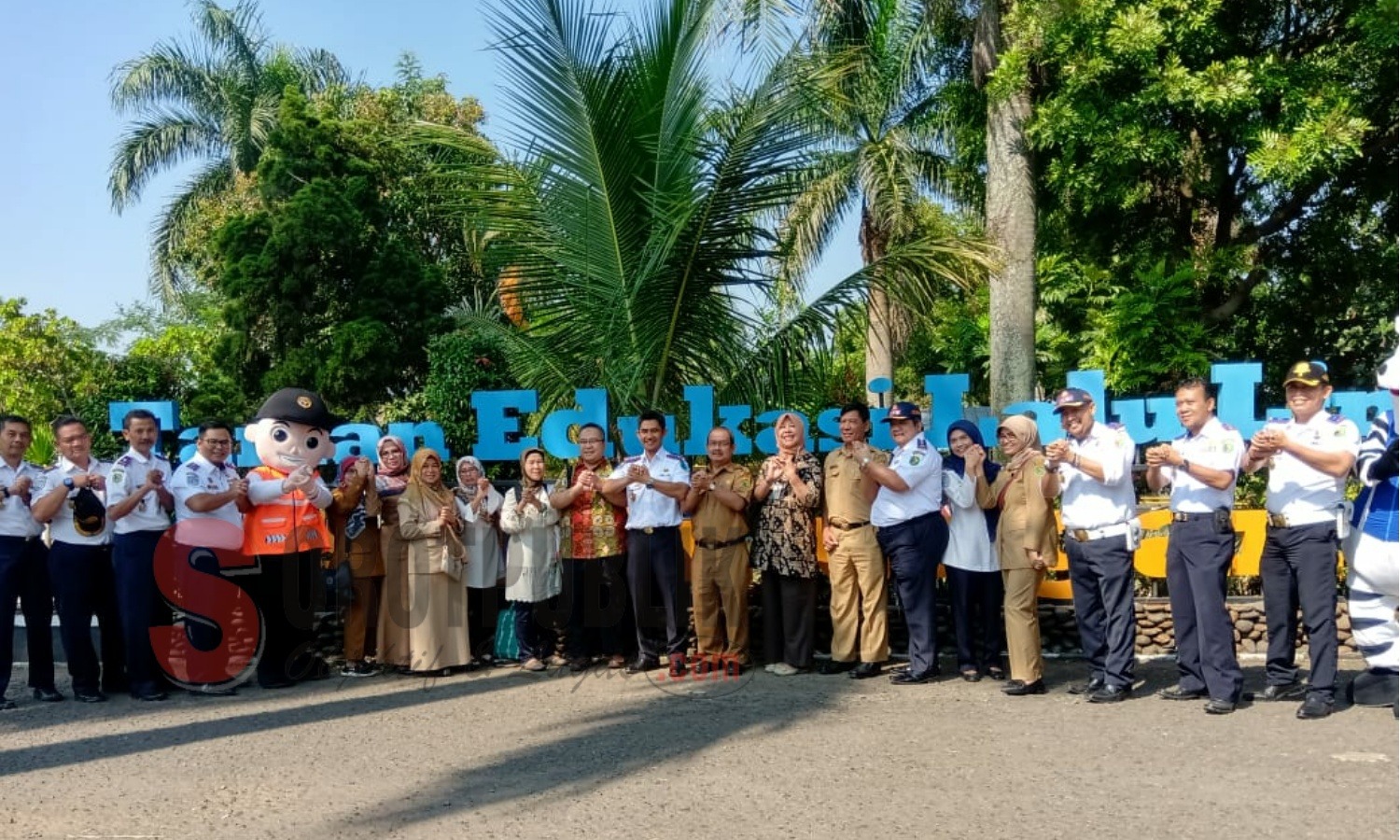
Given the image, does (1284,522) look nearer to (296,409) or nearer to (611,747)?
(611,747)

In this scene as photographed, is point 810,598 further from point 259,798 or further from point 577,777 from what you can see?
point 259,798

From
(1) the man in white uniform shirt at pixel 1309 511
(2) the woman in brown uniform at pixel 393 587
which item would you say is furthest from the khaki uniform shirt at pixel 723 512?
(1) the man in white uniform shirt at pixel 1309 511

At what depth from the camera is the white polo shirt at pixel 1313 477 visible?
6.67m

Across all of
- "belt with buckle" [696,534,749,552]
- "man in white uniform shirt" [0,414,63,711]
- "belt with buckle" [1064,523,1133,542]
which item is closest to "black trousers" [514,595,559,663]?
"belt with buckle" [696,534,749,552]

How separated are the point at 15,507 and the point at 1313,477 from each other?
752 cm

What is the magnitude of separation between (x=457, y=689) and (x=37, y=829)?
10.3 ft

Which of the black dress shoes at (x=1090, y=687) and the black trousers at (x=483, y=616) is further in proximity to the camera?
the black trousers at (x=483, y=616)

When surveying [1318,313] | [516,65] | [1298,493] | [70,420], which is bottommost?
[1298,493]

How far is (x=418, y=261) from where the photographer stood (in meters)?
18.7

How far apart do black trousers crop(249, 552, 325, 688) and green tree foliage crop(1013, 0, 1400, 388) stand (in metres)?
7.94

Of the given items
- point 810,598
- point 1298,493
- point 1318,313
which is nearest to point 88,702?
point 810,598

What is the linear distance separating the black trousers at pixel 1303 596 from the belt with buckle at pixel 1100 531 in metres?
0.75

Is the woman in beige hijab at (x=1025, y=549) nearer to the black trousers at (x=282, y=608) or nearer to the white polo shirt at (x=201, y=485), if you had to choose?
the black trousers at (x=282, y=608)

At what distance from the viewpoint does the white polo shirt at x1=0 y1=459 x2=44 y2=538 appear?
7.94m
